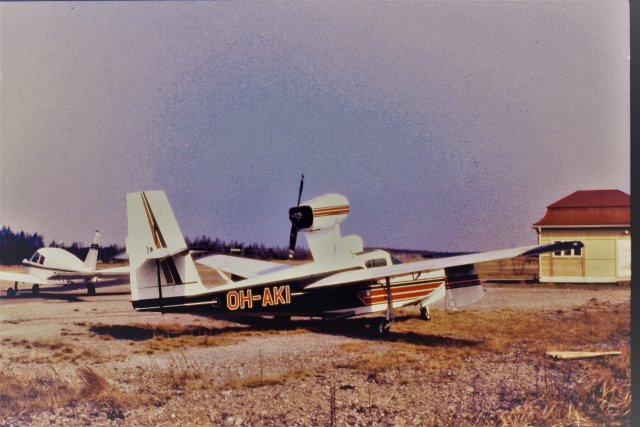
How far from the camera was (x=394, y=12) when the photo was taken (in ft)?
21.3

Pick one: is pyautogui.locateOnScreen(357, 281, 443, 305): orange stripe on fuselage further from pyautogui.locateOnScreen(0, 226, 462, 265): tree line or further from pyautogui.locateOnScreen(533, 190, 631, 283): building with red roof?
pyautogui.locateOnScreen(533, 190, 631, 283): building with red roof

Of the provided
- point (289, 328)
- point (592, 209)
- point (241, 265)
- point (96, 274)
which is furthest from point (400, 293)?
point (96, 274)

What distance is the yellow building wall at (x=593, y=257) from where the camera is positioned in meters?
6.34

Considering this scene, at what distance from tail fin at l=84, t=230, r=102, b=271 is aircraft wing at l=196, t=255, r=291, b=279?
124 centimetres

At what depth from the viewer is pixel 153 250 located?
21.5ft

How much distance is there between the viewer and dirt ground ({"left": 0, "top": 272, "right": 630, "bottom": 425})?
606 centimetres

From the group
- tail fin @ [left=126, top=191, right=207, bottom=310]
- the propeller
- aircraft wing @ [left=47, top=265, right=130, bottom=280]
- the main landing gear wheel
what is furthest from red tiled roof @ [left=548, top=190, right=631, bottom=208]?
aircraft wing @ [left=47, top=265, right=130, bottom=280]

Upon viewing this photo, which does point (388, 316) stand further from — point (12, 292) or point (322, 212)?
point (12, 292)

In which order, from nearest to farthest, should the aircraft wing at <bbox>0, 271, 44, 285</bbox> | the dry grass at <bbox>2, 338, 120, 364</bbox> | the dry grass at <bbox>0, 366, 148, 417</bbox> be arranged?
1. the dry grass at <bbox>0, 366, 148, 417</bbox>
2. the dry grass at <bbox>2, 338, 120, 364</bbox>
3. the aircraft wing at <bbox>0, 271, 44, 285</bbox>

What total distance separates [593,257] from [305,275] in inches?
134

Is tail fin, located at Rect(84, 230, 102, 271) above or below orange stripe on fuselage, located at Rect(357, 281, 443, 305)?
above

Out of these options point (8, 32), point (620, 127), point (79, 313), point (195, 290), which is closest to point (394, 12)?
point (620, 127)

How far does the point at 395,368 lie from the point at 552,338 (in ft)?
6.02

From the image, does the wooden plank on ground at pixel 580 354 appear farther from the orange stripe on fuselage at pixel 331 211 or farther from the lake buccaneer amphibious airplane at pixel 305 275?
the orange stripe on fuselage at pixel 331 211
